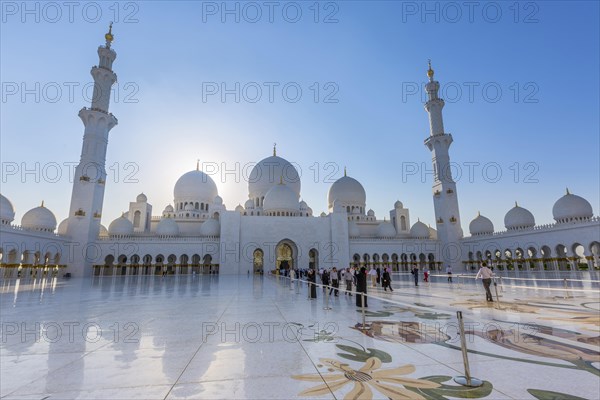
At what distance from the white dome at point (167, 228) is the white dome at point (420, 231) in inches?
1135

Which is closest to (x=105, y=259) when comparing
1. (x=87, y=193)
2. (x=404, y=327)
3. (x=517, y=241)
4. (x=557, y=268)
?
(x=87, y=193)

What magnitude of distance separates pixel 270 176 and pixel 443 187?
69.8 ft

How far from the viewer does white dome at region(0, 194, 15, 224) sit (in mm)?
25750

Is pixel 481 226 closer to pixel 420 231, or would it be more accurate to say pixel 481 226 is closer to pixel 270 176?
pixel 420 231

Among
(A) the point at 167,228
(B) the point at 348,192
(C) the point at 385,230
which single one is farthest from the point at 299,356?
(B) the point at 348,192

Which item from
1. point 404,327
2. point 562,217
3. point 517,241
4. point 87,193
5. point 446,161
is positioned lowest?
point 404,327

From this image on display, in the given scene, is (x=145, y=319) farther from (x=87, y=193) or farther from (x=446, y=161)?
(x=446, y=161)

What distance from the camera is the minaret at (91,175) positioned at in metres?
30.1

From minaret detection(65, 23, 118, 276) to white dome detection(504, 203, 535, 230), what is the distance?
4126cm

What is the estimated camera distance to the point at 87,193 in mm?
30531

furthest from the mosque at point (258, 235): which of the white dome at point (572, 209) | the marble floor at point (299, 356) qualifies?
the marble floor at point (299, 356)

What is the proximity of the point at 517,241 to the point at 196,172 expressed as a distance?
3826 cm

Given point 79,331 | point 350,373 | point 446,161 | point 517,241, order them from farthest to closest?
point 446,161 < point 517,241 < point 79,331 < point 350,373

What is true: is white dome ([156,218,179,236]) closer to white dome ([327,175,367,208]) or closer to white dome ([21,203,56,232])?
white dome ([21,203,56,232])
